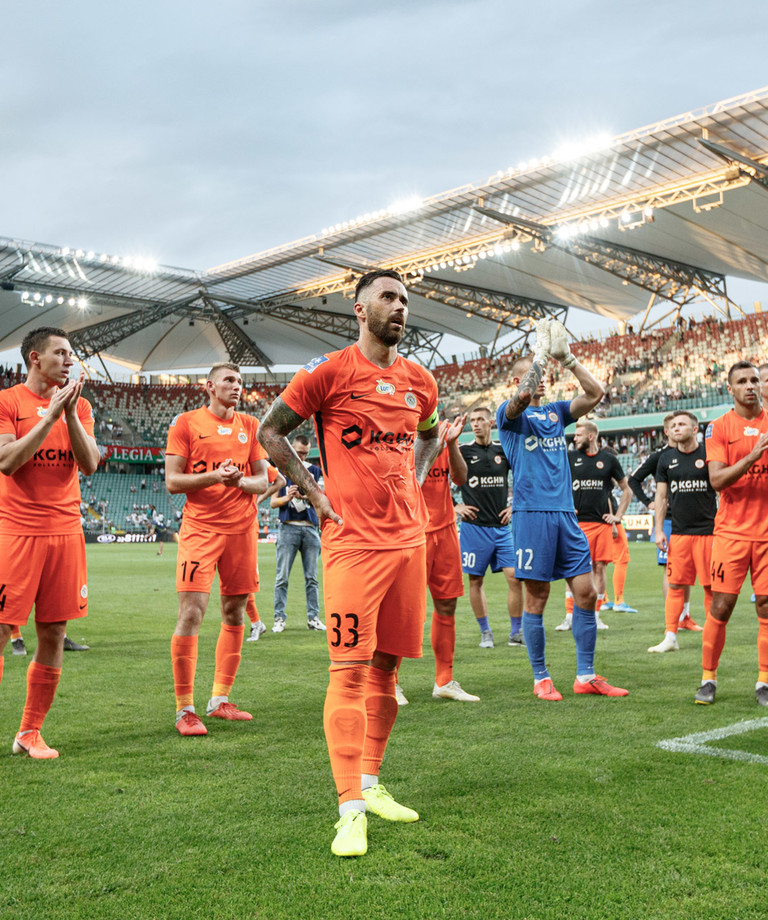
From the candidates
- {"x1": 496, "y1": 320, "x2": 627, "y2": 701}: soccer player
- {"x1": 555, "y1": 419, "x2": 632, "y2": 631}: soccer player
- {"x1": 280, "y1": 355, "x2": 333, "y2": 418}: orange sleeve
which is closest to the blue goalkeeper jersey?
{"x1": 496, "y1": 320, "x2": 627, "y2": 701}: soccer player

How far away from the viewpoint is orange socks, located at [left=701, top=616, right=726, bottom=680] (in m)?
5.60

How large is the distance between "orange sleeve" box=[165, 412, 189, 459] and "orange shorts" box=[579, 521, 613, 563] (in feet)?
18.9

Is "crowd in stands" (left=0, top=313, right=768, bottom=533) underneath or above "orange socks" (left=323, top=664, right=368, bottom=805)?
above

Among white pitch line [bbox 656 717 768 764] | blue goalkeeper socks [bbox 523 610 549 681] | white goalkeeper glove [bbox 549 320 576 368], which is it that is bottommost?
white pitch line [bbox 656 717 768 764]

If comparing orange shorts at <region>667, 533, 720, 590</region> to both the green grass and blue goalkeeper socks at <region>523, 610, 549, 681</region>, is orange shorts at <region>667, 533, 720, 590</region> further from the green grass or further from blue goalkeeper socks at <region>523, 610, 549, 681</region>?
blue goalkeeper socks at <region>523, 610, 549, 681</region>

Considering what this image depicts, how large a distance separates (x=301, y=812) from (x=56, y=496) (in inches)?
88.4

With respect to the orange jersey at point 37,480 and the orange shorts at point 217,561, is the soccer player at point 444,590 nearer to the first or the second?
the orange shorts at point 217,561

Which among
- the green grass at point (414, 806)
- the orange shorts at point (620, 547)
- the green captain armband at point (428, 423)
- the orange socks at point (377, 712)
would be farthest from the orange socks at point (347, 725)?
the orange shorts at point (620, 547)

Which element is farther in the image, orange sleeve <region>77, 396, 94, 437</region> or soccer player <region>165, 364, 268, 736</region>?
soccer player <region>165, 364, 268, 736</region>

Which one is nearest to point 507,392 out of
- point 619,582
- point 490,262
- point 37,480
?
point 490,262

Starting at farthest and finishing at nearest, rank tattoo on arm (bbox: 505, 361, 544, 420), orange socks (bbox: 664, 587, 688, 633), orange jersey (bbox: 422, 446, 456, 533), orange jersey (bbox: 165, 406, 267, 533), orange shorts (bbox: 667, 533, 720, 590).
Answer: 1. orange socks (bbox: 664, 587, 688, 633)
2. orange shorts (bbox: 667, 533, 720, 590)
3. orange jersey (bbox: 422, 446, 456, 533)
4. tattoo on arm (bbox: 505, 361, 544, 420)
5. orange jersey (bbox: 165, 406, 267, 533)

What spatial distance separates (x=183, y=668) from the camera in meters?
5.16

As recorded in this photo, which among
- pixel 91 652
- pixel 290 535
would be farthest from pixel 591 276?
pixel 91 652

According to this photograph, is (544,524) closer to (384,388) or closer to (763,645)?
(763,645)
